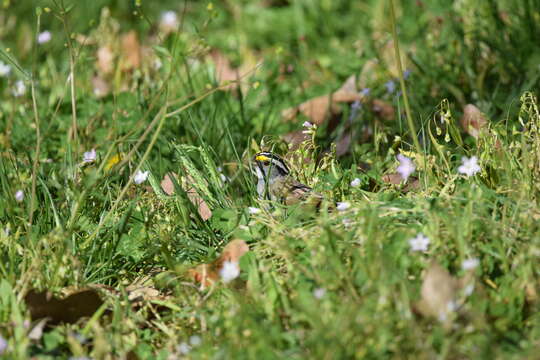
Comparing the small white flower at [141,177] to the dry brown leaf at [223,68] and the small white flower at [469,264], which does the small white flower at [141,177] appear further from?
the dry brown leaf at [223,68]

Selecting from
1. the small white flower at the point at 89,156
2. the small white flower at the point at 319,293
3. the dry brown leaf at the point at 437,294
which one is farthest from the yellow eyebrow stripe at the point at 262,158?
the dry brown leaf at the point at 437,294

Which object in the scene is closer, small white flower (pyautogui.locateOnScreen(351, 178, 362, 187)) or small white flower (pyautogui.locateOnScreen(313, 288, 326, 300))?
small white flower (pyautogui.locateOnScreen(313, 288, 326, 300))

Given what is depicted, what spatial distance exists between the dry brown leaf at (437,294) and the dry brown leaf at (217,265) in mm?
820

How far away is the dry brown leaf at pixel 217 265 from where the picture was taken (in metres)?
3.07

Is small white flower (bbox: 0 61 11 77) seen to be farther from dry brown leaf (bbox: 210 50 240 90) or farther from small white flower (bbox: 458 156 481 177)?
small white flower (bbox: 458 156 481 177)

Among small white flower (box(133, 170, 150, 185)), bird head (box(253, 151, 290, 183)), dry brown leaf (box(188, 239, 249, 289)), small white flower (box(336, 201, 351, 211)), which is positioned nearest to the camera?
dry brown leaf (box(188, 239, 249, 289))

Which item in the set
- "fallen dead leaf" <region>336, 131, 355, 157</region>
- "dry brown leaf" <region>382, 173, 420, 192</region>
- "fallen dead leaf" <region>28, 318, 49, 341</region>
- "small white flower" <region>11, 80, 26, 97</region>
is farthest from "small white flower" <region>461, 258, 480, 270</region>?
"small white flower" <region>11, 80, 26, 97</region>

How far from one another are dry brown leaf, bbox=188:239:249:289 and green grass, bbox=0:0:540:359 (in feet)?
0.21

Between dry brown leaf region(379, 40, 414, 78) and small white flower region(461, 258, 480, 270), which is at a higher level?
small white flower region(461, 258, 480, 270)

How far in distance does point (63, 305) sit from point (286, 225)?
3.12 ft

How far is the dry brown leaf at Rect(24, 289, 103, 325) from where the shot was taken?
2871mm

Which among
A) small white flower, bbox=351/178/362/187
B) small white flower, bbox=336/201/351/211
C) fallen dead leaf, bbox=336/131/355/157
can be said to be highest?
small white flower, bbox=336/201/351/211

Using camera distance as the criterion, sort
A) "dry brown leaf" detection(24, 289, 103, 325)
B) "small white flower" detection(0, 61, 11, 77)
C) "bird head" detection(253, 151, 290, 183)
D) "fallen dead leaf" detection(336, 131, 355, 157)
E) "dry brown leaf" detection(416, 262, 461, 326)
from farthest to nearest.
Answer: "small white flower" detection(0, 61, 11, 77), "fallen dead leaf" detection(336, 131, 355, 157), "bird head" detection(253, 151, 290, 183), "dry brown leaf" detection(24, 289, 103, 325), "dry brown leaf" detection(416, 262, 461, 326)

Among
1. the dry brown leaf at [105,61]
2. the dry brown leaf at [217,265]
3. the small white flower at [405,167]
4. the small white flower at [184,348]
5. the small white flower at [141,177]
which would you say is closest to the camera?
the small white flower at [184,348]
